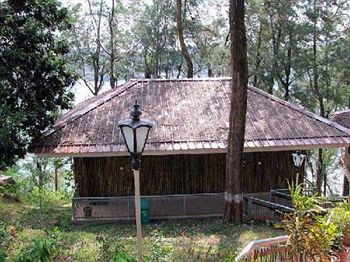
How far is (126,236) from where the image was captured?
12.1 m

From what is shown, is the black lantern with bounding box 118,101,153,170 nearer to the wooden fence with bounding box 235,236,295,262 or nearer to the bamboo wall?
the wooden fence with bounding box 235,236,295,262

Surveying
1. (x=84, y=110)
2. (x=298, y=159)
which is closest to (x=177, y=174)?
(x=84, y=110)

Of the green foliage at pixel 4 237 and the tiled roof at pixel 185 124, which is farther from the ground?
the tiled roof at pixel 185 124

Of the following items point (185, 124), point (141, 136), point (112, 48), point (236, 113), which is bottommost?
point (141, 136)

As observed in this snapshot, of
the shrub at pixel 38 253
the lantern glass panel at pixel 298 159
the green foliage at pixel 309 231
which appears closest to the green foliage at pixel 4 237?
the shrub at pixel 38 253

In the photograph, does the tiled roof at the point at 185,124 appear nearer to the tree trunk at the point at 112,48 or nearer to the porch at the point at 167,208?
the porch at the point at 167,208

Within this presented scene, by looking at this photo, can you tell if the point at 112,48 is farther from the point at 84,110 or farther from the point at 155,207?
the point at 155,207

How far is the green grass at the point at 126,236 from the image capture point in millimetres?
9414

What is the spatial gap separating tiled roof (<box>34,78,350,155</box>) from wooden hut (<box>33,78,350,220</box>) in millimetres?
30

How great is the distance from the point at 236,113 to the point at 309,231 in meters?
5.76

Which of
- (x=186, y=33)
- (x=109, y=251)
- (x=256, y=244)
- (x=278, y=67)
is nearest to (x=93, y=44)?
(x=186, y=33)

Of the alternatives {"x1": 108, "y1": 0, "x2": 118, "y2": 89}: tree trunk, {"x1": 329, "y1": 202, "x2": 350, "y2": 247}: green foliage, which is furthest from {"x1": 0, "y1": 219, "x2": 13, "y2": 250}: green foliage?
{"x1": 108, "y1": 0, "x2": 118, "y2": 89}: tree trunk

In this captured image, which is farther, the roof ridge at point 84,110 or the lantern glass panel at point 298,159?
the roof ridge at point 84,110

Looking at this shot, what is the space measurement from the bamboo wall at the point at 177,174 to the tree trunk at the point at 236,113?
8.33ft
